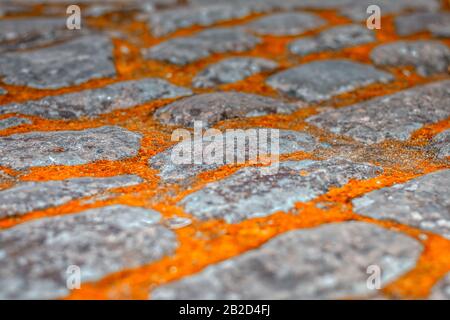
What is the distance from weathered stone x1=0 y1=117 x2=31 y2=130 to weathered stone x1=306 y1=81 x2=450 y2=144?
2.72 meters

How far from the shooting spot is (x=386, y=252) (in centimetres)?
260

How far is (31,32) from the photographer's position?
249 inches

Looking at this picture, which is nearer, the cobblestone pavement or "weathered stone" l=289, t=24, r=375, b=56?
the cobblestone pavement

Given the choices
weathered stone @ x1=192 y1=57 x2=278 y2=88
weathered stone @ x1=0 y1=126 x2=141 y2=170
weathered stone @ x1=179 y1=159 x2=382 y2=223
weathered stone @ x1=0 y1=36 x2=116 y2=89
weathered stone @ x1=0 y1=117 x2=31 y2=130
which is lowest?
weathered stone @ x1=179 y1=159 x2=382 y2=223

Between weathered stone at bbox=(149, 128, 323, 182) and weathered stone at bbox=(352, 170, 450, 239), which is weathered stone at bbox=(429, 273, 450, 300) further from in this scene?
weathered stone at bbox=(149, 128, 323, 182)

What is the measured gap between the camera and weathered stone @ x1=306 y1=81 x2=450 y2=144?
4.28 metres

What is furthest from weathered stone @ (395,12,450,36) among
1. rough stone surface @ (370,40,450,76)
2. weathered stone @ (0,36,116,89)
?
weathered stone @ (0,36,116,89)

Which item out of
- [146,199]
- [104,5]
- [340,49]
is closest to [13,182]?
[146,199]

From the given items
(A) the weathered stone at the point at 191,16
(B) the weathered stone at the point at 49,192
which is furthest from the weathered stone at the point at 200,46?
(B) the weathered stone at the point at 49,192

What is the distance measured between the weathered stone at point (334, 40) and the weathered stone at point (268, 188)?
105 inches

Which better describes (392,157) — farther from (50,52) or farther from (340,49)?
(50,52)

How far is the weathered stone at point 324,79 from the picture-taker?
5.07 metres

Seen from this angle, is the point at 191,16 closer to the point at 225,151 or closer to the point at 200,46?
the point at 200,46

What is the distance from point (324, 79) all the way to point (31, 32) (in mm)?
3954
